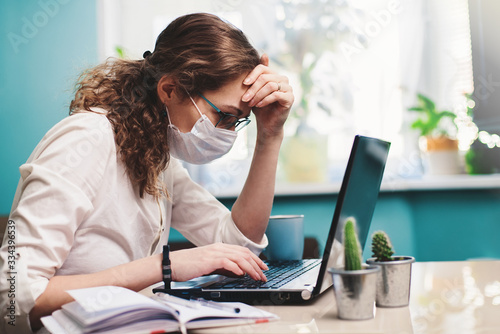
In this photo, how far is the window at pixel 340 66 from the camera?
7.66 ft

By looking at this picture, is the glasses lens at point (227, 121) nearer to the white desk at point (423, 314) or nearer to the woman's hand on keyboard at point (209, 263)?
the woman's hand on keyboard at point (209, 263)

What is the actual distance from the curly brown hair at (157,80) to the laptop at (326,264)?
31cm

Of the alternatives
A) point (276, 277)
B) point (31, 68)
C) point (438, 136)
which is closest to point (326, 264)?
point (276, 277)

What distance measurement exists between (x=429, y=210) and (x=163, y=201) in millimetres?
1411

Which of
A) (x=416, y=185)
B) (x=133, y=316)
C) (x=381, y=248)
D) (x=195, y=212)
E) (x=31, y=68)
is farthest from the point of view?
(x=31, y=68)

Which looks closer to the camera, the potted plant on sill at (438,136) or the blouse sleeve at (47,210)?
the blouse sleeve at (47,210)

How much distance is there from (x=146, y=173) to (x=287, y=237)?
374 millimetres

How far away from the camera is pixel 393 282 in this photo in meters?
0.73

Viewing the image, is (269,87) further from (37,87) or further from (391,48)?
(37,87)

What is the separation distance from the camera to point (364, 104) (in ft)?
7.84

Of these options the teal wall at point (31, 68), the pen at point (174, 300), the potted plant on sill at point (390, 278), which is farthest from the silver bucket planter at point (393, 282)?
the teal wall at point (31, 68)

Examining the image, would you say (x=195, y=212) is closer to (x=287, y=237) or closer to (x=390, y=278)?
(x=287, y=237)

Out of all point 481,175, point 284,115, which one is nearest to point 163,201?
point 284,115

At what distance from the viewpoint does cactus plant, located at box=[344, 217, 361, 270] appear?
656 millimetres
